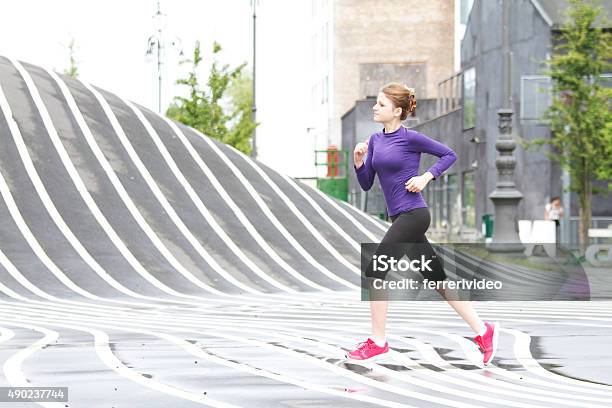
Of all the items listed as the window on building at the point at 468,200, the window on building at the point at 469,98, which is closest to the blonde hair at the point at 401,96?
the window on building at the point at 468,200

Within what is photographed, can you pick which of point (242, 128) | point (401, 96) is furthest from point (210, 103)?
point (401, 96)

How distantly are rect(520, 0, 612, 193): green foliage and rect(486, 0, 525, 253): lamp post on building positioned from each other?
23.9ft

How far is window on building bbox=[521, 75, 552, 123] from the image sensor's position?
153 feet

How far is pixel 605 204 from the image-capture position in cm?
4647

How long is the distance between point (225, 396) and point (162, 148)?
2226cm

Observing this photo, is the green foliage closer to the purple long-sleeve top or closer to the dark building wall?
the dark building wall

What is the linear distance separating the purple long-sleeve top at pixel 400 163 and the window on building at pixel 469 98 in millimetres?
43472

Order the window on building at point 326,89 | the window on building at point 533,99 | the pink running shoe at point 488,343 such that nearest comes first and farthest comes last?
the pink running shoe at point 488,343
the window on building at point 533,99
the window on building at point 326,89

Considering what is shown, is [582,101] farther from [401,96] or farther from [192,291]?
[401,96]

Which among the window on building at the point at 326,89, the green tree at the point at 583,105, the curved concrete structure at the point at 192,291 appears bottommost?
the curved concrete structure at the point at 192,291

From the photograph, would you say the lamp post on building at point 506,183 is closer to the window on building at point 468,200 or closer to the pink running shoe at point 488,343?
the window on building at point 468,200

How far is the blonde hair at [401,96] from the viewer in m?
10.6

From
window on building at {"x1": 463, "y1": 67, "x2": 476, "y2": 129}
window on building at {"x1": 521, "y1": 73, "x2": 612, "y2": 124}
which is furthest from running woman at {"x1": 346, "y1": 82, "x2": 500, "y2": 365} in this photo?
window on building at {"x1": 463, "y1": 67, "x2": 476, "y2": 129}

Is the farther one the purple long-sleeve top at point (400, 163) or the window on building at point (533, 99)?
the window on building at point (533, 99)
